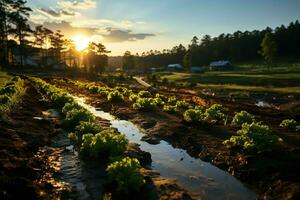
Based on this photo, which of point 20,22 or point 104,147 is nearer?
point 104,147

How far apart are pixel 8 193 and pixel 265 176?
9128 mm

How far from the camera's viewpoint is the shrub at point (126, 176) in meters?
11.4

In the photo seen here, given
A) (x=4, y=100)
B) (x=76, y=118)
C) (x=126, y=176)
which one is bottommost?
(x=76, y=118)

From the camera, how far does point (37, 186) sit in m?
11.5

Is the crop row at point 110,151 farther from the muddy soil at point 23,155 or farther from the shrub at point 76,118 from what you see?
the muddy soil at point 23,155

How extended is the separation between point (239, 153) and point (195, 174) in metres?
2.80

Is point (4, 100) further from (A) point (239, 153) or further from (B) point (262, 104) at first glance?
(B) point (262, 104)

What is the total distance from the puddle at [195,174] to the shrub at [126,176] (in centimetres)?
225

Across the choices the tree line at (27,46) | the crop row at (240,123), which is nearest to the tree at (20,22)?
the tree line at (27,46)

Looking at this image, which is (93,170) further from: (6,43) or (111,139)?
(6,43)

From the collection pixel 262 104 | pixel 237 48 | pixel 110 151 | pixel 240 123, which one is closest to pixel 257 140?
pixel 240 123

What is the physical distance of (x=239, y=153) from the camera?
52.6 ft

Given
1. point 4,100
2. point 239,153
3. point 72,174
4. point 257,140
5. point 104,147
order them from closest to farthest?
point 72,174 → point 104,147 → point 257,140 → point 239,153 → point 4,100

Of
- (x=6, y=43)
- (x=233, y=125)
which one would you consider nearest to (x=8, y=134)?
(x=233, y=125)
